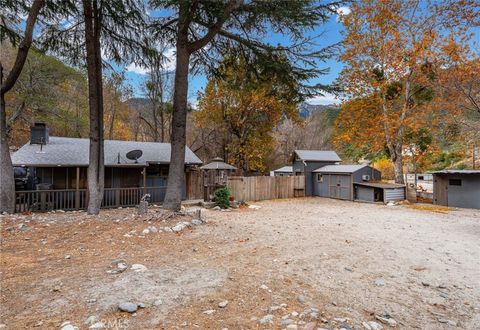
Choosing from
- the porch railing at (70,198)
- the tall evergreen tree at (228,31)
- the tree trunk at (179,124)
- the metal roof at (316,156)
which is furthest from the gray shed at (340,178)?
the tree trunk at (179,124)

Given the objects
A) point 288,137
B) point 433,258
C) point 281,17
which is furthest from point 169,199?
point 288,137

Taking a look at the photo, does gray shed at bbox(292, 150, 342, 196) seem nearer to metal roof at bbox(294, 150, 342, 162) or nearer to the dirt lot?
metal roof at bbox(294, 150, 342, 162)

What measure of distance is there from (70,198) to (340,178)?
14802 mm

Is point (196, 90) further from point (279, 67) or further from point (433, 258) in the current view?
point (433, 258)

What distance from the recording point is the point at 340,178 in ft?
57.4

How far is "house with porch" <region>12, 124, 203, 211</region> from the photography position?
1050 centimetres

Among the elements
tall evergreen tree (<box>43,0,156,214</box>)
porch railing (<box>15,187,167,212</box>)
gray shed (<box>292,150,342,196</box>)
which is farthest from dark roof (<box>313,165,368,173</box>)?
tall evergreen tree (<box>43,0,156,214</box>)

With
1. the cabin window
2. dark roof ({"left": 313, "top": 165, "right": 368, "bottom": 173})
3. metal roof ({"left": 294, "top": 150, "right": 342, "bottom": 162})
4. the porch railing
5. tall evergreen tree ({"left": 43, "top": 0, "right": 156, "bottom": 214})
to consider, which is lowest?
the porch railing

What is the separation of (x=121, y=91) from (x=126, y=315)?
2410 cm

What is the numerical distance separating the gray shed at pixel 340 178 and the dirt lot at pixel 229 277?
31.4ft

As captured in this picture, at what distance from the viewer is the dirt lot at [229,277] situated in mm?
2783

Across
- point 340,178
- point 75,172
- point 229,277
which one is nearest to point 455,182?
point 340,178

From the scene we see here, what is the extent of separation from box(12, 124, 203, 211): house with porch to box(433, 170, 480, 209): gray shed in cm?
1315

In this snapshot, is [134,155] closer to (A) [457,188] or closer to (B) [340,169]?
(B) [340,169]
